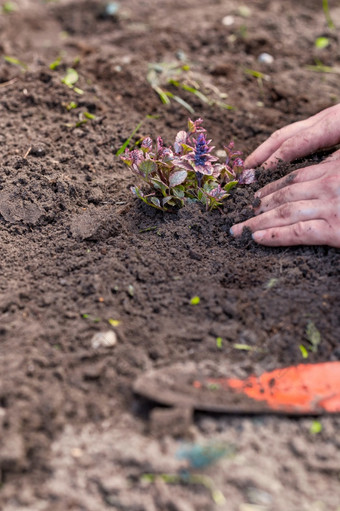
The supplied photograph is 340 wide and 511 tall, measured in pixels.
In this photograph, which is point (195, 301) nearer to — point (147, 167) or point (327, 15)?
point (147, 167)

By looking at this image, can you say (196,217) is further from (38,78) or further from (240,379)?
(38,78)

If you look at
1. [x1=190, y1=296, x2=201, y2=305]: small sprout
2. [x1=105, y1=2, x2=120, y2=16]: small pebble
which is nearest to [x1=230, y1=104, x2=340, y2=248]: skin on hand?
[x1=190, y1=296, x2=201, y2=305]: small sprout

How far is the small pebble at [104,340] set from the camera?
6.79ft

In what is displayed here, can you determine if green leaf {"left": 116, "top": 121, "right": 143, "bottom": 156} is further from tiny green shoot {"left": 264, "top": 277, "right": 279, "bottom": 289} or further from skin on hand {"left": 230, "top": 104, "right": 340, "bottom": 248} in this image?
tiny green shoot {"left": 264, "top": 277, "right": 279, "bottom": 289}

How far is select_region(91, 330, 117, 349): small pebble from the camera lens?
81.5 inches

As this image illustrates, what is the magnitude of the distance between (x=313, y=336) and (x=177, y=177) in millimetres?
1028

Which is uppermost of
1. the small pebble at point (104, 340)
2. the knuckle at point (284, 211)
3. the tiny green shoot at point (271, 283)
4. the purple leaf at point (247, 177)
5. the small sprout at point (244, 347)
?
the purple leaf at point (247, 177)

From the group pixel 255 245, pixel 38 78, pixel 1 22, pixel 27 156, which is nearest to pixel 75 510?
pixel 255 245

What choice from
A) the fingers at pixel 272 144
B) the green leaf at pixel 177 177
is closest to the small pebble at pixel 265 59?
the fingers at pixel 272 144

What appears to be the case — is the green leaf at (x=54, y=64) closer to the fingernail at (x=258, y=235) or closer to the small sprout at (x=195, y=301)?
the fingernail at (x=258, y=235)

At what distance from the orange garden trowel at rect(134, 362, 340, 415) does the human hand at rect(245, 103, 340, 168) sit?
123cm

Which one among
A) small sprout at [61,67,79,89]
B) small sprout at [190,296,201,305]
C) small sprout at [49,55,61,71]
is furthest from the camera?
small sprout at [49,55,61,71]

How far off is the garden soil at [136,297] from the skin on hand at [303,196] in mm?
88

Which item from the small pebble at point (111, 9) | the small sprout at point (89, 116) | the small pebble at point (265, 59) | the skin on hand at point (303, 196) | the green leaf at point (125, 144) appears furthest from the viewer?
the small pebble at point (111, 9)
